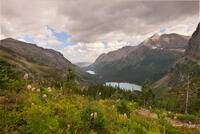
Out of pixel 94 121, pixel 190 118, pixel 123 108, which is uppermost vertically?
pixel 94 121

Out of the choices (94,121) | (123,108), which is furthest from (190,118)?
(94,121)


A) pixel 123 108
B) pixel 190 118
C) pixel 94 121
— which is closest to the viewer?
pixel 94 121

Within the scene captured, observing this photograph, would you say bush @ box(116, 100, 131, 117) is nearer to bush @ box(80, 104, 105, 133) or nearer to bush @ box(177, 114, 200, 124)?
bush @ box(80, 104, 105, 133)

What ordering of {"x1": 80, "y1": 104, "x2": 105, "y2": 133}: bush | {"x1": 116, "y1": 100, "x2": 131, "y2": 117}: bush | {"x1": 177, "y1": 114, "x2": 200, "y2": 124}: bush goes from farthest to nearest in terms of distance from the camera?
{"x1": 177, "y1": 114, "x2": 200, "y2": 124}: bush
{"x1": 116, "y1": 100, "x2": 131, "y2": 117}: bush
{"x1": 80, "y1": 104, "x2": 105, "y2": 133}: bush

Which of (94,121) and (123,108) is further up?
(94,121)

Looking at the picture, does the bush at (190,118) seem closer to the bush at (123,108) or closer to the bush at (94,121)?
the bush at (123,108)

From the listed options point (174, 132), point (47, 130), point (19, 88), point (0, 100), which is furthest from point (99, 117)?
point (19, 88)

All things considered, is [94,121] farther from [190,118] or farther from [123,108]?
[190,118]

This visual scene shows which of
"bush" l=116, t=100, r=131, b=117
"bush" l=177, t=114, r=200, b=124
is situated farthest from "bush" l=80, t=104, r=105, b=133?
"bush" l=177, t=114, r=200, b=124

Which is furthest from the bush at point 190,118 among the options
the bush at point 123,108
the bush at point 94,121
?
the bush at point 94,121

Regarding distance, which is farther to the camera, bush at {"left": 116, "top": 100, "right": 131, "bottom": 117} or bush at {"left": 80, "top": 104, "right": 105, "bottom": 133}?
bush at {"left": 116, "top": 100, "right": 131, "bottom": 117}

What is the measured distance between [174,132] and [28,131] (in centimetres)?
573

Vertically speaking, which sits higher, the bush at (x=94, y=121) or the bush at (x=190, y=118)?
the bush at (x=94, y=121)

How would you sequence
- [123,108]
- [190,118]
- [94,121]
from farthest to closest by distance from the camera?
[190,118], [123,108], [94,121]
